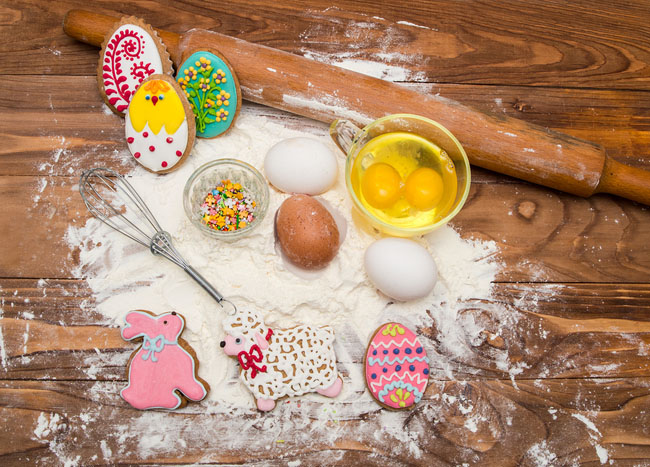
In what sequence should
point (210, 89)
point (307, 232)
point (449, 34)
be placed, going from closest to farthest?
point (307, 232)
point (210, 89)
point (449, 34)

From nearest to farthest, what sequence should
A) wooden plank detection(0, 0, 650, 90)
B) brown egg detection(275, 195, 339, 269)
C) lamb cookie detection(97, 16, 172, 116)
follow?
brown egg detection(275, 195, 339, 269)
lamb cookie detection(97, 16, 172, 116)
wooden plank detection(0, 0, 650, 90)

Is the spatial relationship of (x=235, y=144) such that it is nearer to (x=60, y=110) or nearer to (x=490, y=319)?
(x=60, y=110)

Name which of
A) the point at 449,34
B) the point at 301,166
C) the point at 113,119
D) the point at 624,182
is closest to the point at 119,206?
the point at 113,119

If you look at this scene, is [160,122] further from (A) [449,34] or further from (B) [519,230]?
(B) [519,230]

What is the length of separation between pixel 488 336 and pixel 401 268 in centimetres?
29

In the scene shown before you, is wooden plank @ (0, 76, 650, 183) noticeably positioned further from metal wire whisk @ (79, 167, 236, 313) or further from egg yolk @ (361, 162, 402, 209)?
egg yolk @ (361, 162, 402, 209)

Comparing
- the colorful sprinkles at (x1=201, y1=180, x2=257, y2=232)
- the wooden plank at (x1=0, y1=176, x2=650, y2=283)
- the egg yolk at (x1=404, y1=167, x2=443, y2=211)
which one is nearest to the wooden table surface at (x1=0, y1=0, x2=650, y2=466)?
the wooden plank at (x1=0, y1=176, x2=650, y2=283)

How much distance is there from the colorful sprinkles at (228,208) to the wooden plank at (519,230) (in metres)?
0.29

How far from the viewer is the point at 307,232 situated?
96 centimetres

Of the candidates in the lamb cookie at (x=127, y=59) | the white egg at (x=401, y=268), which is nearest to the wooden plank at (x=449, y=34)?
the lamb cookie at (x=127, y=59)

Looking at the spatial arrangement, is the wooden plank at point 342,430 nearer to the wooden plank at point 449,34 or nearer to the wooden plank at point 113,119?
the wooden plank at point 113,119

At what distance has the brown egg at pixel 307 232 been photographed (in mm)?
964

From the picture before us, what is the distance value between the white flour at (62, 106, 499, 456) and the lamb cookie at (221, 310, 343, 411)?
0.14 feet

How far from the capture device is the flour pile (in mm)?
1033
